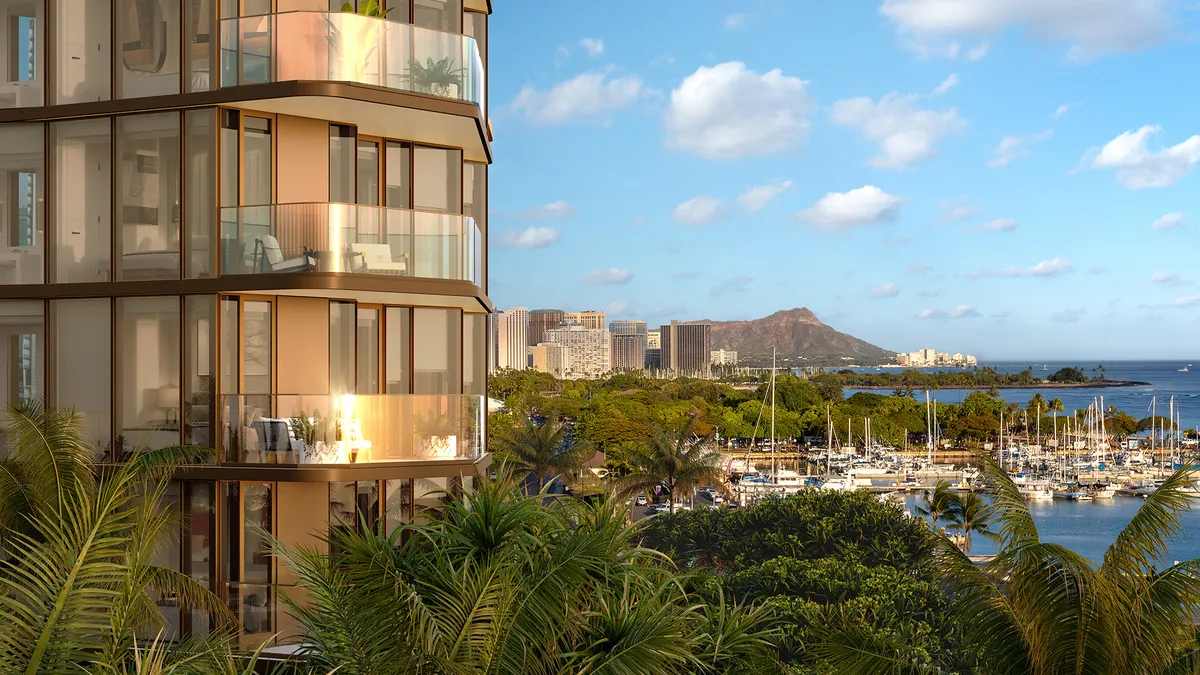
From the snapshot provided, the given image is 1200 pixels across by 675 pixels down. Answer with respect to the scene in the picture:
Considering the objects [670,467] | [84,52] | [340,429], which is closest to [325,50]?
[84,52]

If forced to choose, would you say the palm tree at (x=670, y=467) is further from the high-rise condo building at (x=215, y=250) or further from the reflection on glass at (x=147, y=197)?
the reflection on glass at (x=147, y=197)

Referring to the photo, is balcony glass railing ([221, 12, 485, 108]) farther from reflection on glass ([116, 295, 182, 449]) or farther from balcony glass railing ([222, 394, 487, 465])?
balcony glass railing ([222, 394, 487, 465])

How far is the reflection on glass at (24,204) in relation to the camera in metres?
16.0

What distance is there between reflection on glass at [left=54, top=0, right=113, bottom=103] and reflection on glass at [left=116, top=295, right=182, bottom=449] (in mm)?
3208

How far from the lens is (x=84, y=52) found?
1609 centimetres

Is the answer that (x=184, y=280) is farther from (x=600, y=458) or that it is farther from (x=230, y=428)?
(x=600, y=458)

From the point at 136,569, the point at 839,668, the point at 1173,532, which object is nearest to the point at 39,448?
the point at 136,569

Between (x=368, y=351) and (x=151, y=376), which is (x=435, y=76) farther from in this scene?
(x=151, y=376)

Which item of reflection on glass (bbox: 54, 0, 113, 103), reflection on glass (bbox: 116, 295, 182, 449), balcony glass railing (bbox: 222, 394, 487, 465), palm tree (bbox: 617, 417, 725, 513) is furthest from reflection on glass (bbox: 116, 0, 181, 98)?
palm tree (bbox: 617, 417, 725, 513)

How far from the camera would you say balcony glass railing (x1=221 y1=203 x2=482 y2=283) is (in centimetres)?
1556

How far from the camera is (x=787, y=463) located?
405 ft

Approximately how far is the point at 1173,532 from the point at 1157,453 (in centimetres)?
13178

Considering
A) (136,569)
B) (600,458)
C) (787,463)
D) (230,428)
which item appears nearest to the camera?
(136,569)

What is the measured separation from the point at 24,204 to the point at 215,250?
319 cm
